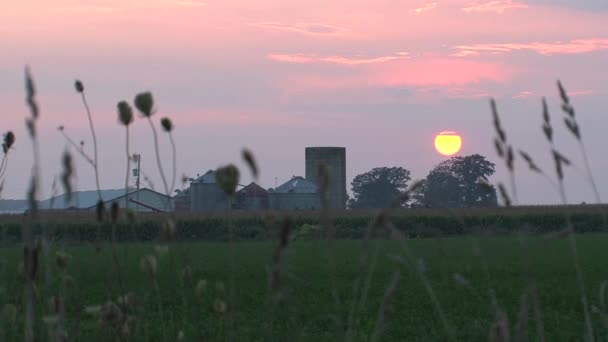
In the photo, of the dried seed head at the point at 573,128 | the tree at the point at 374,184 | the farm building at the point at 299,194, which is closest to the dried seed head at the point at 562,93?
the dried seed head at the point at 573,128

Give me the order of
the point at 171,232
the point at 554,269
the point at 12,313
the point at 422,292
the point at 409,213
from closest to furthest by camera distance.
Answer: the point at 171,232 < the point at 12,313 < the point at 422,292 < the point at 554,269 < the point at 409,213

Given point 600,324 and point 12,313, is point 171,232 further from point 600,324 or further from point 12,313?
point 600,324

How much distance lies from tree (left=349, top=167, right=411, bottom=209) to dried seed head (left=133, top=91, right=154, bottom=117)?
226ft

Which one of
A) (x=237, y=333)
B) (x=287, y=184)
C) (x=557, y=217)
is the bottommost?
(x=237, y=333)

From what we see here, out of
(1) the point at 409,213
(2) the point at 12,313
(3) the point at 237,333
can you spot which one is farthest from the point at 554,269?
(1) the point at 409,213

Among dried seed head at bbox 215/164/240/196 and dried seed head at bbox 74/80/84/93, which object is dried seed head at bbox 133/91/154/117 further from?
dried seed head at bbox 215/164/240/196

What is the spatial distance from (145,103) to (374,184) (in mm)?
75087

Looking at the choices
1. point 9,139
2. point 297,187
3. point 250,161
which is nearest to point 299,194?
point 297,187

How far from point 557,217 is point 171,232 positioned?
144ft

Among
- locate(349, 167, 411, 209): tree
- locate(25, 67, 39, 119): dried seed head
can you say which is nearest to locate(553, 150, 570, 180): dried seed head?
locate(25, 67, 39, 119): dried seed head

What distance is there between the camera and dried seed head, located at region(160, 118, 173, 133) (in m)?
1.50

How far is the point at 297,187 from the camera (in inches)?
2429

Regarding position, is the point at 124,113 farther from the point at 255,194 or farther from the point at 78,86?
the point at 255,194

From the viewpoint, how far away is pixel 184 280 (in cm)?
181
